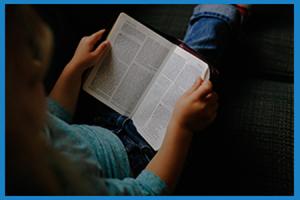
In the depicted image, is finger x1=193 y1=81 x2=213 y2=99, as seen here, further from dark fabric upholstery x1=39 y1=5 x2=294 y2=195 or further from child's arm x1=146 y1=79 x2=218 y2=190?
dark fabric upholstery x1=39 y1=5 x2=294 y2=195

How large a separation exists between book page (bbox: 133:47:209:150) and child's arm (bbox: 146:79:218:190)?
3 cm

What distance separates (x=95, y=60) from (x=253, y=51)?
14.9 inches

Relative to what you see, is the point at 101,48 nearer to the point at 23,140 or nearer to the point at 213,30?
the point at 213,30

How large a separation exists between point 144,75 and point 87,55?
0.43ft

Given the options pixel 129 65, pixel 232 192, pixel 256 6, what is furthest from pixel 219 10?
pixel 232 192

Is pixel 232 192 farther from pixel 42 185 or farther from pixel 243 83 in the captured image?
pixel 42 185

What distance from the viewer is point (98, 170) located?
704 mm

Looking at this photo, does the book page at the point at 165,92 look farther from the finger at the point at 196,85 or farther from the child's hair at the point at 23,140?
the child's hair at the point at 23,140

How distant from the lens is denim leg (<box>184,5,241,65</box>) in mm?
888

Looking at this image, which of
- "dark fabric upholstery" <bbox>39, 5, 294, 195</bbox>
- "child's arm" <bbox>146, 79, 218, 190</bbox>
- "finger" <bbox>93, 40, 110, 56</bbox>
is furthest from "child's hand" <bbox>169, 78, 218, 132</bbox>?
"finger" <bbox>93, 40, 110, 56</bbox>

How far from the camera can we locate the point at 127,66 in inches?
34.0

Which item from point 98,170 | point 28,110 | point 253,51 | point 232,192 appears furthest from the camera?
point 253,51

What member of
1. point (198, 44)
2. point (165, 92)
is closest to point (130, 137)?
point (165, 92)

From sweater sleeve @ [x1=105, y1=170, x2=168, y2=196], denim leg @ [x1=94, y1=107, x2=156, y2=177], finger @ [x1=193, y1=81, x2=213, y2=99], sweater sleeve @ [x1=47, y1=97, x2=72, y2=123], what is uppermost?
finger @ [x1=193, y1=81, x2=213, y2=99]
